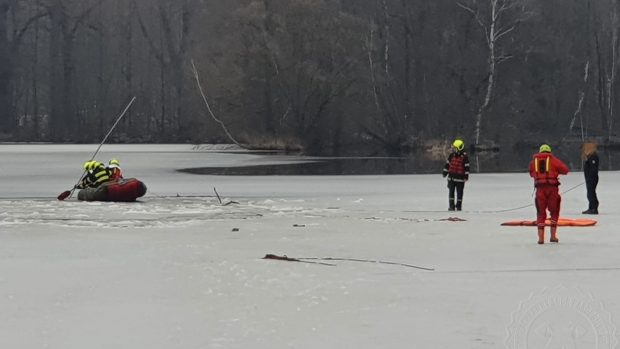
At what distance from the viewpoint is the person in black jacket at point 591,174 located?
1719 centimetres

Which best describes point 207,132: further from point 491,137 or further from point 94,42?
point 94,42

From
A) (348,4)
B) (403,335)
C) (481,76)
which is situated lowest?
(403,335)

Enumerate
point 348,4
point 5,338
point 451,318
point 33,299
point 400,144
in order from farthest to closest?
1. point 348,4
2. point 400,144
3. point 33,299
4. point 451,318
5. point 5,338

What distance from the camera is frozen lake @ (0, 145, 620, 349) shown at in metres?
→ 7.26

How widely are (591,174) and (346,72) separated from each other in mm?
41077

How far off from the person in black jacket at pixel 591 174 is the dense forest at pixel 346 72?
36280 millimetres

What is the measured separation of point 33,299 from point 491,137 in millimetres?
51750

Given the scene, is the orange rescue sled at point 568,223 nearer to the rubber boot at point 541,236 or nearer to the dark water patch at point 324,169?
the rubber boot at point 541,236

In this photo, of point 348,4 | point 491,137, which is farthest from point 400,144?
point 348,4

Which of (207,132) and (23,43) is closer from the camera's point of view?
(207,132)

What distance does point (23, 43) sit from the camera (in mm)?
77438

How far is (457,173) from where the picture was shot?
1864cm

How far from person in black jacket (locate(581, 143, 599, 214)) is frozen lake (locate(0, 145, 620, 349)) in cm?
38

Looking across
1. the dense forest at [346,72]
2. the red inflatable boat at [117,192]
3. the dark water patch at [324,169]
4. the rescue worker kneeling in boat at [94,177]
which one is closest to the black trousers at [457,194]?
the red inflatable boat at [117,192]
